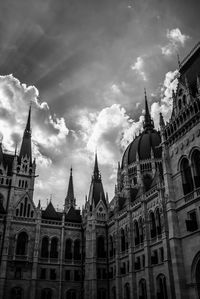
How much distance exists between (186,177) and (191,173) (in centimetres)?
100

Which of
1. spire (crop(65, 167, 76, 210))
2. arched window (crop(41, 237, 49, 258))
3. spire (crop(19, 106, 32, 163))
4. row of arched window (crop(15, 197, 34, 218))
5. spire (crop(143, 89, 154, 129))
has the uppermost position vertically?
spire (crop(143, 89, 154, 129))

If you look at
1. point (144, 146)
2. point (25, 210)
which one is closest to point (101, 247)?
point (25, 210)

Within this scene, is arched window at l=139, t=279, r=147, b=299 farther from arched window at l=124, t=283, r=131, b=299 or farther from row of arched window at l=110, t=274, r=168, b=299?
arched window at l=124, t=283, r=131, b=299

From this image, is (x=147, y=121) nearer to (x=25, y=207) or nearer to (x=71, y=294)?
(x=25, y=207)

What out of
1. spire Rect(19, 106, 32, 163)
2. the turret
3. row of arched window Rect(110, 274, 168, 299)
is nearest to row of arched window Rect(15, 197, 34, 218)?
the turret

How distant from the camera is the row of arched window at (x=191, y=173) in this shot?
27592 mm

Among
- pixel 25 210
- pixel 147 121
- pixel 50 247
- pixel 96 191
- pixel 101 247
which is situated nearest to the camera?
pixel 50 247

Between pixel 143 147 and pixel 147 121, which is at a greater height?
pixel 147 121

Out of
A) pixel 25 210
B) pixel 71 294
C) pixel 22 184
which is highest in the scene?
pixel 22 184

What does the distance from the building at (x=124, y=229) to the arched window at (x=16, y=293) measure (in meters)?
0.14

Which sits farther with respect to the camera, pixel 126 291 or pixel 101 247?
pixel 101 247

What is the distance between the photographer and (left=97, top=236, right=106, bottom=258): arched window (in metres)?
53.3

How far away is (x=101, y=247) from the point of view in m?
54.2

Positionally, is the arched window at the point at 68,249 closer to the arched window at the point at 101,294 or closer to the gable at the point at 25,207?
the arched window at the point at 101,294
